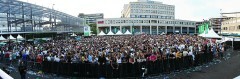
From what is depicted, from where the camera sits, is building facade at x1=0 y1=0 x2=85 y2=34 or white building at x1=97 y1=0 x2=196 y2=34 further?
white building at x1=97 y1=0 x2=196 y2=34

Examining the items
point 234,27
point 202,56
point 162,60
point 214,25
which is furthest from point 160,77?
point 214,25

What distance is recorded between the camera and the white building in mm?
134250

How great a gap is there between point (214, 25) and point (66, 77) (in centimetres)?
18330

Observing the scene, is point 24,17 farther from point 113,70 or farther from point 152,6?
point 152,6

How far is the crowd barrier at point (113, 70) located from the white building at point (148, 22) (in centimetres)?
10322

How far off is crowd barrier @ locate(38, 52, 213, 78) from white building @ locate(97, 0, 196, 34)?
103m

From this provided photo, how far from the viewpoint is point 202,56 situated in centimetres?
2100

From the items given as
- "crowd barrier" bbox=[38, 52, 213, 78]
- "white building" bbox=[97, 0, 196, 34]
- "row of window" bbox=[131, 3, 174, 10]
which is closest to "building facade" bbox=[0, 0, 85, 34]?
"crowd barrier" bbox=[38, 52, 213, 78]

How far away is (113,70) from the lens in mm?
15531

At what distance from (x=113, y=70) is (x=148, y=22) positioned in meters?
124

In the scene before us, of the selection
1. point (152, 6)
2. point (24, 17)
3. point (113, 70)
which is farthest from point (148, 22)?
point (113, 70)

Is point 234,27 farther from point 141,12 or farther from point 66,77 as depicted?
point 141,12

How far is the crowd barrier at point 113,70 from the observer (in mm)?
15570

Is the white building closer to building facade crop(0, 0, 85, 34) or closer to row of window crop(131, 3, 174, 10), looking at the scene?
row of window crop(131, 3, 174, 10)
